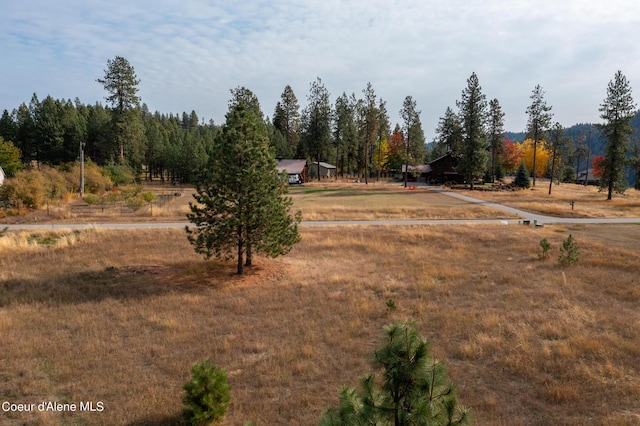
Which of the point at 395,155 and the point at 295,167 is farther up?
the point at 395,155

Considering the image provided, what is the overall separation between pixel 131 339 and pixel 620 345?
13.2 meters

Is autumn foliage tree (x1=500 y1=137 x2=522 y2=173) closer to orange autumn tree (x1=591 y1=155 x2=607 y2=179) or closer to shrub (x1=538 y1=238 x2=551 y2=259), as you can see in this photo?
orange autumn tree (x1=591 y1=155 x2=607 y2=179)

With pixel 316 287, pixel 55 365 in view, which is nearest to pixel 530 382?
pixel 316 287

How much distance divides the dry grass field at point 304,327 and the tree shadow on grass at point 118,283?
9 centimetres

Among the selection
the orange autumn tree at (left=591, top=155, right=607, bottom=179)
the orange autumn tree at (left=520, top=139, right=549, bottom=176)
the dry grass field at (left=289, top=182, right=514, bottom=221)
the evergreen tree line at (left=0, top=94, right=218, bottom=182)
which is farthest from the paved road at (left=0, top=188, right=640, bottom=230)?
the orange autumn tree at (left=520, top=139, right=549, bottom=176)

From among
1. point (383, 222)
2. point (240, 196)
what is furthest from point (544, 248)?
point (240, 196)

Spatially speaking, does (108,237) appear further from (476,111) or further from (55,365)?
(476,111)

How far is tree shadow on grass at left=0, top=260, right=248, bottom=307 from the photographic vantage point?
579 inches

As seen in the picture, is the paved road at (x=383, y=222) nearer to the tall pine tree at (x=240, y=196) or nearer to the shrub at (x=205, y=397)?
the tall pine tree at (x=240, y=196)

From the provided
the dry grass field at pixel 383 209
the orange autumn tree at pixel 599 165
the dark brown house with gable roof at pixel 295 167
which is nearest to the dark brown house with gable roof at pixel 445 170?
the orange autumn tree at pixel 599 165

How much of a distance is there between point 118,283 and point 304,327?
9266 millimetres

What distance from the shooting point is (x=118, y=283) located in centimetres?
1659

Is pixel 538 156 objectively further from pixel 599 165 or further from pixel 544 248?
pixel 544 248

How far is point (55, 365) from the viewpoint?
9547 mm
